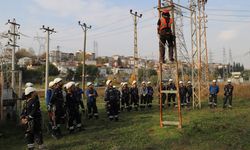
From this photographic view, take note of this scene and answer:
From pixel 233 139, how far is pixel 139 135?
3.00 meters

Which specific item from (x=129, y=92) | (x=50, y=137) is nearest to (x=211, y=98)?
(x=129, y=92)

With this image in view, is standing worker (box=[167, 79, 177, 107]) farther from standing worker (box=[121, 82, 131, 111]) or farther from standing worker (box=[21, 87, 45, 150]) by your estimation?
standing worker (box=[21, 87, 45, 150])

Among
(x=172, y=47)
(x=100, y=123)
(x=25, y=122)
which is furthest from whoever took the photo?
(x=100, y=123)

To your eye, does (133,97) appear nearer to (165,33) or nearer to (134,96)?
(134,96)

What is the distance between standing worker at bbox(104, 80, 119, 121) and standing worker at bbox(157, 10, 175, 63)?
4149 mm

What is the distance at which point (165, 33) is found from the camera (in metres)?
11.5

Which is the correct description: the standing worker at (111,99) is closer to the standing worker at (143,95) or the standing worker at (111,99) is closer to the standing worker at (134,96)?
the standing worker at (134,96)

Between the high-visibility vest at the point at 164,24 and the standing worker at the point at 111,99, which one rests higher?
the high-visibility vest at the point at 164,24

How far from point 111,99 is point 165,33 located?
5.12 metres

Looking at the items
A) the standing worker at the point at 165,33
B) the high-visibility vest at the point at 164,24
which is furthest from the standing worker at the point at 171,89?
the high-visibility vest at the point at 164,24

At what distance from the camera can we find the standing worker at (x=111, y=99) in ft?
50.5

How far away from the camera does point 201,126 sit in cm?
1243

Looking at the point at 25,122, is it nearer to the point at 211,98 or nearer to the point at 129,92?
the point at 129,92

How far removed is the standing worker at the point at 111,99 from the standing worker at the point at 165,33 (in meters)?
4.15
